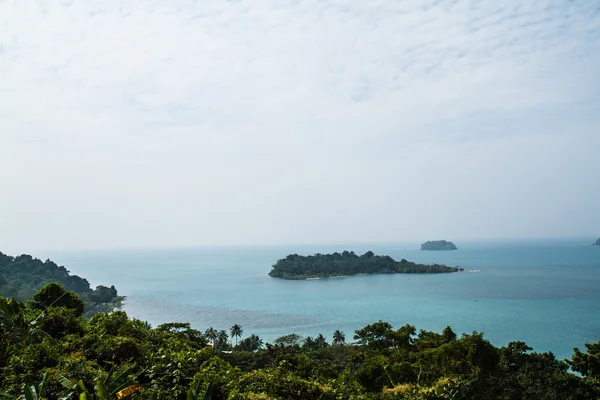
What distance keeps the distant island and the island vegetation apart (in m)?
59.0

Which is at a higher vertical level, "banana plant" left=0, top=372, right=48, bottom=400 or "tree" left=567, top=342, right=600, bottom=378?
"banana plant" left=0, top=372, right=48, bottom=400

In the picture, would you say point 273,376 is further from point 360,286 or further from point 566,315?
point 360,286

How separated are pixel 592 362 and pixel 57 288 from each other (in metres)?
27.9

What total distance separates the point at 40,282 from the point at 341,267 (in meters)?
86.4

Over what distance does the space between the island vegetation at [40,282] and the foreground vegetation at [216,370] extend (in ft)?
197

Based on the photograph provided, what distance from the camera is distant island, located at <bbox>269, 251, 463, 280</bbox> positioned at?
13075 centimetres

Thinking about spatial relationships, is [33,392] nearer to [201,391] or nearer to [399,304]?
[201,391]

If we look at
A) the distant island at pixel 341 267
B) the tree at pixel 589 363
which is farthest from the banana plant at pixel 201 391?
the distant island at pixel 341 267

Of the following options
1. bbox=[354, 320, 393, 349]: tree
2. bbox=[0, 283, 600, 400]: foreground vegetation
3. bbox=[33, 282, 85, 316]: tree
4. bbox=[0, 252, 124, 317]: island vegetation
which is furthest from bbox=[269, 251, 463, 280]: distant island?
bbox=[0, 283, 600, 400]: foreground vegetation

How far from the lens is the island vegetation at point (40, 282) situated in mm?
73000

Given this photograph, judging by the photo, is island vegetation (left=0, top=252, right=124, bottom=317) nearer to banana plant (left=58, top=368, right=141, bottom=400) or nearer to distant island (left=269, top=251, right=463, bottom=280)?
distant island (left=269, top=251, right=463, bottom=280)

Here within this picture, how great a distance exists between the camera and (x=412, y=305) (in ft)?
254

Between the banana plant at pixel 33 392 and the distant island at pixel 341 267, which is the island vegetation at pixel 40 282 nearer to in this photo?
the distant island at pixel 341 267

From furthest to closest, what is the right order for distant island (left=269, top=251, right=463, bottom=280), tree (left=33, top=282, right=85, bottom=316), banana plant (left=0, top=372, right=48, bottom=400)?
1. distant island (left=269, top=251, right=463, bottom=280)
2. tree (left=33, top=282, right=85, bottom=316)
3. banana plant (left=0, top=372, right=48, bottom=400)
